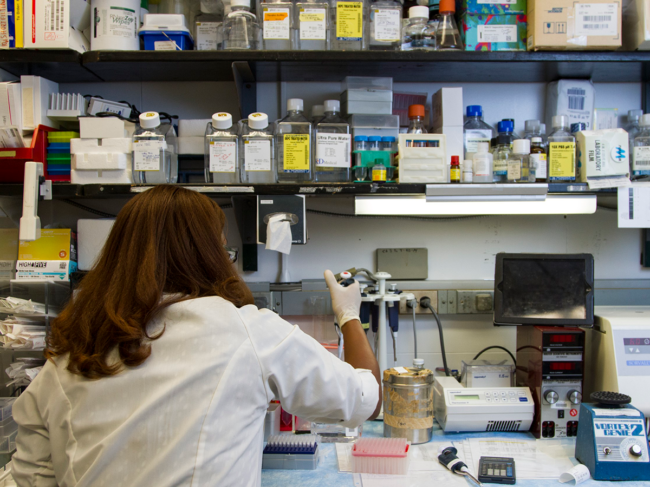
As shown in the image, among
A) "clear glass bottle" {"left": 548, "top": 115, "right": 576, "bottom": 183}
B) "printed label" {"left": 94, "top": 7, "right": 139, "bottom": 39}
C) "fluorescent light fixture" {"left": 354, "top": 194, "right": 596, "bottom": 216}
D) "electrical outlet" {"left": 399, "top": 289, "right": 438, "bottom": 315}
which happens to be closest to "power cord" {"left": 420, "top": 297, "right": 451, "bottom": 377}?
"electrical outlet" {"left": 399, "top": 289, "right": 438, "bottom": 315}

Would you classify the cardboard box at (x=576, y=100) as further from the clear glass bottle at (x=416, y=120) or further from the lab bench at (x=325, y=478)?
the lab bench at (x=325, y=478)

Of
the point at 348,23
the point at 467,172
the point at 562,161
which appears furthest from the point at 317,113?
the point at 562,161

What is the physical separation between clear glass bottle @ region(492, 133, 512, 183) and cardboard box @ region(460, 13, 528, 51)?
Result: 28cm

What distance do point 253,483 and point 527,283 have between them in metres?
1.09

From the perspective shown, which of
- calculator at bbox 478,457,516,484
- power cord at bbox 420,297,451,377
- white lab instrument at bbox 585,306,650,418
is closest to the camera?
calculator at bbox 478,457,516,484

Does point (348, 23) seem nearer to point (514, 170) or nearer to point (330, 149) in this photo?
point (330, 149)

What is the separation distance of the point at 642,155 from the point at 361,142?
88cm

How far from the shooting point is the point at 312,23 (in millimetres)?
1534

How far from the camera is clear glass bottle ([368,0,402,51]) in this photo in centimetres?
155

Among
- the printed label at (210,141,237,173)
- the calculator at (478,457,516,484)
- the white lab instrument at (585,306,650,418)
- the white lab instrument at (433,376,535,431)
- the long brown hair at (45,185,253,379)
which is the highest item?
the printed label at (210,141,237,173)

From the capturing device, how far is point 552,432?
1.50 m

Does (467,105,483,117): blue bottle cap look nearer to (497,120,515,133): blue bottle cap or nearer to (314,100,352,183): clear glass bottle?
(497,120,515,133): blue bottle cap

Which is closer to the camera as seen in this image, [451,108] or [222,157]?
[222,157]

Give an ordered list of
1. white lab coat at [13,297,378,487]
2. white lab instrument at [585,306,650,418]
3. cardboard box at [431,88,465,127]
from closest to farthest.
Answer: white lab coat at [13,297,378,487] → white lab instrument at [585,306,650,418] → cardboard box at [431,88,465,127]
